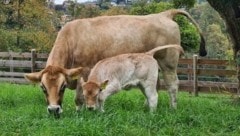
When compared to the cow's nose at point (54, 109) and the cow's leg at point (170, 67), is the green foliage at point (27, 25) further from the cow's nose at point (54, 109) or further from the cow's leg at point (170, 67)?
the cow's nose at point (54, 109)

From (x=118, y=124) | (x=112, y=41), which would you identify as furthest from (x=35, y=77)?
(x=112, y=41)

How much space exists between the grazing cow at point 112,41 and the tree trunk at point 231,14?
799 millimetres

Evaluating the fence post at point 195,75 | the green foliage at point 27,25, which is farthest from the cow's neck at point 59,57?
the green foliage at point 27,25

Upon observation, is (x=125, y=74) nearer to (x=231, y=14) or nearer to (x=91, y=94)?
(x=91, y=94)

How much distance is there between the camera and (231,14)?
11.9m

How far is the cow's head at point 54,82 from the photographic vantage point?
8609 millimetres

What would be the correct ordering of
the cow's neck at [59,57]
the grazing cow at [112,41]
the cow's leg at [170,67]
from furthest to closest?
the cow's leg at [170,67] < the grazing cow at [112,41] < the cow's neck at [59,57]


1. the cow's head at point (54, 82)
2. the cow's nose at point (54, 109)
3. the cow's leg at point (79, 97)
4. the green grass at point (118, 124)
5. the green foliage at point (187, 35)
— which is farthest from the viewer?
the green foliage at point (187, 35)

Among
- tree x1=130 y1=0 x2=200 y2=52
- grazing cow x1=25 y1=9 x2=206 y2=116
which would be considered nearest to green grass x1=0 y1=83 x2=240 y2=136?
grazing cow x1=25 y1=9 x2=206 y2=116

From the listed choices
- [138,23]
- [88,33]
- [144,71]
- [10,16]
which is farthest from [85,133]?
[10,16]

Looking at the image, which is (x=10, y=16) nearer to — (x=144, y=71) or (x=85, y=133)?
(x=144, y=71)

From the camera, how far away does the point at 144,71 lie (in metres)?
9.62

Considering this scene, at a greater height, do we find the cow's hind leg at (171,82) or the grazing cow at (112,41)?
the grazing cow at (112,41)

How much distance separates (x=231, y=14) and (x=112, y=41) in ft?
9.80
